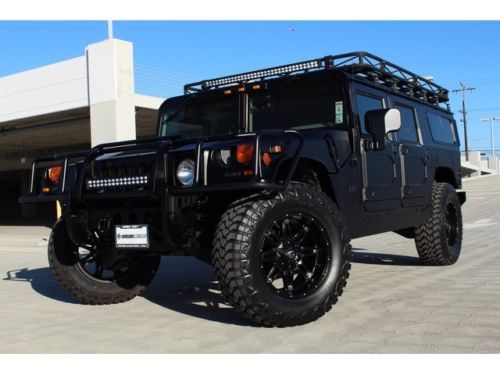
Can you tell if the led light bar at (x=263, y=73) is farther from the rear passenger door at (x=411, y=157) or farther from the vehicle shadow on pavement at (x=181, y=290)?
the vehicle shadow on pavement at (x=181, y=290)

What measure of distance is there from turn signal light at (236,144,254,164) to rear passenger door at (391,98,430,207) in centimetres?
275

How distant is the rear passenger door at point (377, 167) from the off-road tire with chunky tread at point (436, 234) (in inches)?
50.3

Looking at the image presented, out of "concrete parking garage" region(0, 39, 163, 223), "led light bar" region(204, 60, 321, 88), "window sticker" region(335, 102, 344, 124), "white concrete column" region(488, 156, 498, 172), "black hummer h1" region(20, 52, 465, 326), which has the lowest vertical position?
"black hummer h1" region(20, 52, 465, 326)

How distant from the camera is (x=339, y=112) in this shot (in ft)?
17.1

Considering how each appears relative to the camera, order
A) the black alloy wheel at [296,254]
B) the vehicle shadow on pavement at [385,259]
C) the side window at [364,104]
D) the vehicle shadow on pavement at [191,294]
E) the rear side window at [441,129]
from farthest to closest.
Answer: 1. the vehicle shadow on pavement at [385,259]
2. the rear side window at [441,129]
3. the side window at [364,104]
4. the vehicle shadow on pavement at [191,294]
5. the black alloy wheel at [296,254]

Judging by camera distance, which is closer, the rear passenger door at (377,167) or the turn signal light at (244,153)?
the turn signal light at (244,153)

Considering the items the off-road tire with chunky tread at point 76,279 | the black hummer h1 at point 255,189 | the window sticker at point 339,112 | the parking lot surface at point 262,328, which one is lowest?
the parking lot surface at point 262,328

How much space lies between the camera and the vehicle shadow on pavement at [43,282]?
594 centimetres

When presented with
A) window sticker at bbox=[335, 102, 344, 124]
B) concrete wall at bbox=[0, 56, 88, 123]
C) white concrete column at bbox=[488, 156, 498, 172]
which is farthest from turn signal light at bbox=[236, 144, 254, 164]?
white concrete column at bbox=[488, 156, 498, 172]

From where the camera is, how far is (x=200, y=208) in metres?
4.33

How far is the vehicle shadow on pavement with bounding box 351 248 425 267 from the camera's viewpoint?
792 centimetres

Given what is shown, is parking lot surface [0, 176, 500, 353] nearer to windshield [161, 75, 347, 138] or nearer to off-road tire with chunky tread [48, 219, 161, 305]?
off-road tire with chunky tread [48, 219, 161, 305]

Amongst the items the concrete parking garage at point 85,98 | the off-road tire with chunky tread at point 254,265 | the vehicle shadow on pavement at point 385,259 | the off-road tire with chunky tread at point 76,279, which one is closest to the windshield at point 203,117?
the off-road tire with chunky tread at point 76,279

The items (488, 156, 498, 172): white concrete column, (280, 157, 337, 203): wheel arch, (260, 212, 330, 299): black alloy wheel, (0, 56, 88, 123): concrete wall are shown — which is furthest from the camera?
(488, 156, 498, 172): white concrete column
